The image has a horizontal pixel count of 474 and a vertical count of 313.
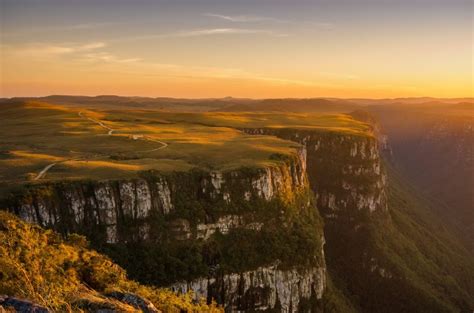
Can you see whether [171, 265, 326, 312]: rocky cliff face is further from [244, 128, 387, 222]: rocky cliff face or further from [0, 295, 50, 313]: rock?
[244, 128, 387, 222]: rocky cliff face

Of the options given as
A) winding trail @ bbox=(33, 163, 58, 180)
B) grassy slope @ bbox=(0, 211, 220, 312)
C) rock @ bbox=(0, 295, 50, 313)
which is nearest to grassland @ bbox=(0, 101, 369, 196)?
winding trail @ bbox=(33, 163, 58, 180)

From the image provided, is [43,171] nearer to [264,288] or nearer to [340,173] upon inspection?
[264,288]

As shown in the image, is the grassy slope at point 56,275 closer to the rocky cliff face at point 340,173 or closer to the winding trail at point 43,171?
the winding trail at point 43,171

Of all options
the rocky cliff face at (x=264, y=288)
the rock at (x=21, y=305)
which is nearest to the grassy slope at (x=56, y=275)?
the rock at (x=21, y=305)

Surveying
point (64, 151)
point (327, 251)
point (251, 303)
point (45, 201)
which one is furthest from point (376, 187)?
point (45, 201)

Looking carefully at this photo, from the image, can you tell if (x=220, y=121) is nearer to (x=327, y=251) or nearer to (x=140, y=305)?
(x=327, y=251)

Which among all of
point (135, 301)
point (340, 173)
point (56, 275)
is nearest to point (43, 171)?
point (56, 275)

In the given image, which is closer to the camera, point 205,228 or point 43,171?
point 43,171
